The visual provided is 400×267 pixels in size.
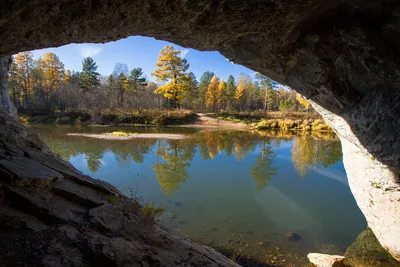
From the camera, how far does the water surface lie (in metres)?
5.18

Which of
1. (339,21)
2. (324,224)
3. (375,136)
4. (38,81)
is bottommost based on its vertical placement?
(324,224)

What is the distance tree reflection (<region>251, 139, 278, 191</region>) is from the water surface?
0.16 feet

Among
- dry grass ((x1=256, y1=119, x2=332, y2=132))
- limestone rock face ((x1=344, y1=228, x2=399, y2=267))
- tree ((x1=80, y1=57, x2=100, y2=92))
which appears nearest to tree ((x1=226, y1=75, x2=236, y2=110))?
dry grass ((x1=256, y1=119, x2=332, y2=132))

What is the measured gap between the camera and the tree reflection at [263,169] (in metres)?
9.31

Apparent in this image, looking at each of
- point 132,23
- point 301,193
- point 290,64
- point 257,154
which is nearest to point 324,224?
point 301,193

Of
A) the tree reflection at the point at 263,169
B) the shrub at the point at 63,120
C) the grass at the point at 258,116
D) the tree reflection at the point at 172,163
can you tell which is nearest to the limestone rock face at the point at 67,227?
the tree reflection at the point at 172,163

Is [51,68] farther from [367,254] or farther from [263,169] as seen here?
[367,254]

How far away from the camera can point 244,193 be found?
7992 mm

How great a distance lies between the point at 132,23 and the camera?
3.17 m

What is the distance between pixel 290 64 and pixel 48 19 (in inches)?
184

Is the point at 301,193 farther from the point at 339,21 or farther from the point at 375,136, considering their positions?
the point at 339,21

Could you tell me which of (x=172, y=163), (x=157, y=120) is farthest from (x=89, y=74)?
(x=172, y=163)

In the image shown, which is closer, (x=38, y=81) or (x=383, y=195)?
(x=383, y=195)

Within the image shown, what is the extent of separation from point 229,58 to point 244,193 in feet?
16.8
